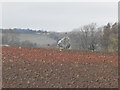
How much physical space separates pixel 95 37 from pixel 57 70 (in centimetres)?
4051

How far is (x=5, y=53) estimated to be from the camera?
→ 15.2 m

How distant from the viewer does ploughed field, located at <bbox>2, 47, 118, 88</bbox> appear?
1141cm

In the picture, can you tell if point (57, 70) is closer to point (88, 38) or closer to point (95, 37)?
point (95, 37)

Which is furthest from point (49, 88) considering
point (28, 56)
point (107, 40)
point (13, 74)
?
point (107, 40)

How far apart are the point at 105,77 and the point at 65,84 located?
71.7 inches

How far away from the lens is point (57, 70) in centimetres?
1276

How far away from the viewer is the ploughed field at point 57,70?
11.4 metres

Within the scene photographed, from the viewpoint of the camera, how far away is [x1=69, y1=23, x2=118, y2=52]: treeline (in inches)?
1650

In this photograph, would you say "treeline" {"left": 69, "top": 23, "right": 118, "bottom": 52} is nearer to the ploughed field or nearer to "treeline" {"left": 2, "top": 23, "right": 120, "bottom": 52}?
"treeline" {"left": 2, "top": 23, "right": 120, "bottom": 52}

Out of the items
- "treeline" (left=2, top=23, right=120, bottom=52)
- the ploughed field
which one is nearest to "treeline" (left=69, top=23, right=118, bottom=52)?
"treeline" (left=2, top=23, right=120, bottom=52)

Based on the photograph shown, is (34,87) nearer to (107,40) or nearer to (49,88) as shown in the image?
(49,88)

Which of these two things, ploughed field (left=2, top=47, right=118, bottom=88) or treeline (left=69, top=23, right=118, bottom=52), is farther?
treeline (left=69, top=23, right=118, bottom=52)

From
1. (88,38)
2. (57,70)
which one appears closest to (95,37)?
(88,38)

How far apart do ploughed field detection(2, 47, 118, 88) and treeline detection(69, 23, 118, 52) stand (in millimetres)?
24802
